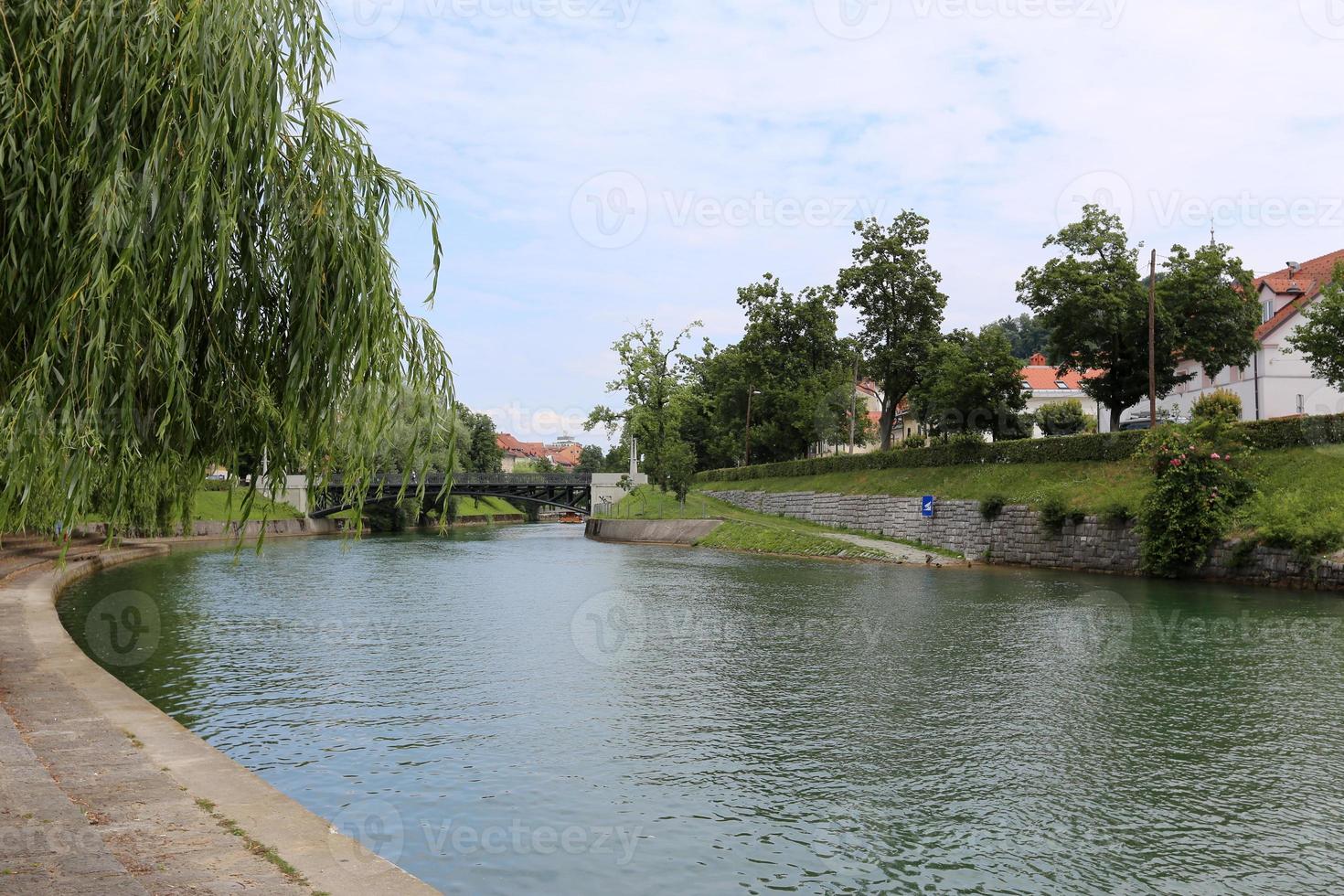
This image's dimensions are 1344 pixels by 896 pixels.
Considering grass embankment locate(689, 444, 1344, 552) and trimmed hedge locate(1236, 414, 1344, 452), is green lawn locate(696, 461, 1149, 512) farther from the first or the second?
trimmed hedge locate(1236, 414, 1344, 452)

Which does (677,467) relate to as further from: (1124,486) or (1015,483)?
(1124,486)

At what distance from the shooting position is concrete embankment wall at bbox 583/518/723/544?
194ft

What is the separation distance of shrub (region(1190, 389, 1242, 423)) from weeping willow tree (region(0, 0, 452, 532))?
109 ft

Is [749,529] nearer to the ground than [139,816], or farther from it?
farther from it

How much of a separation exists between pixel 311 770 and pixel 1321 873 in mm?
9730

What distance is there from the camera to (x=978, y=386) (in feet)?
164

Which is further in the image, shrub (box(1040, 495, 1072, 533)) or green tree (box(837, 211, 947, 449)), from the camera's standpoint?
green tree (box(837, 211, 947, 449))

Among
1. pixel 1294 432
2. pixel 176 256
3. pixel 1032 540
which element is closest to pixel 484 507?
pixel 1032 540

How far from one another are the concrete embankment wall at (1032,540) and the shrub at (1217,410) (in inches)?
186

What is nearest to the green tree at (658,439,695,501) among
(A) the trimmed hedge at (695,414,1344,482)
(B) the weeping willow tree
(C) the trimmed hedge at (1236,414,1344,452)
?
(A) the trimmed hedge at (695,414,1344,482)

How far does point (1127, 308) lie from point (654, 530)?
30.8 meters

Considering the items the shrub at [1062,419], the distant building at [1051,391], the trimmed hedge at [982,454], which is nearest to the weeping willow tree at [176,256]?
the trimmed hedge at [982,454]

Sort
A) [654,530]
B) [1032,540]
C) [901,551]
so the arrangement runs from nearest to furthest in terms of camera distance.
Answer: [1032,540], [901,551], [654,530]

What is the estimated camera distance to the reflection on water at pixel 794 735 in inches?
348
